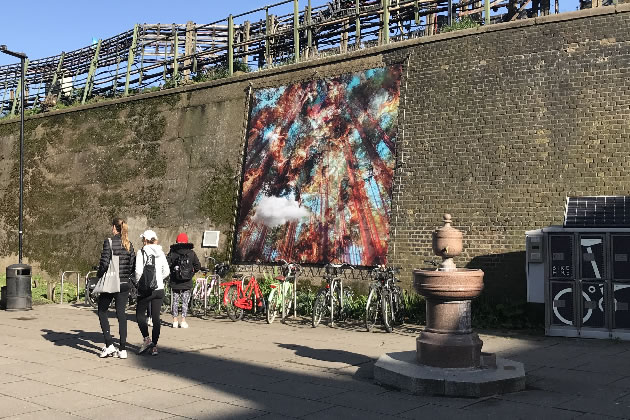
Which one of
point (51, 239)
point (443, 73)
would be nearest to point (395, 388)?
point (443, 73)

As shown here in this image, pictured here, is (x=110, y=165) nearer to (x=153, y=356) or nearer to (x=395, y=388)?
(x=153, y=356)

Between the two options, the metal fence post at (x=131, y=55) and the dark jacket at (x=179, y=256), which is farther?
the metal fence post at (x=131, y=55)

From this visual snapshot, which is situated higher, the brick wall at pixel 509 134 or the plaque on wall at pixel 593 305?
the brick wall at pixel 509 134

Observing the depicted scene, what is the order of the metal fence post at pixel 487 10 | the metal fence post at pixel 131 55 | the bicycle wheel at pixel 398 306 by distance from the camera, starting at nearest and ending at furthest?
the bicycle wheel at pixel 398 306
the metal fence post at pixel 487 10
the metal fence post at pixel 131 55

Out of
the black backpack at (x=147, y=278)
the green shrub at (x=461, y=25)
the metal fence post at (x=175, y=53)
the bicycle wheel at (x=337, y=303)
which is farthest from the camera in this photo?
the metal fence post at (x=175, y=53)

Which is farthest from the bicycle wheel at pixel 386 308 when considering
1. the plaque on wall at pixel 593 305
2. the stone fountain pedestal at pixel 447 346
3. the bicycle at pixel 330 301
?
the stone fountain pedestal at pixel 447 346

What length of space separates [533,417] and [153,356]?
535 centimetres

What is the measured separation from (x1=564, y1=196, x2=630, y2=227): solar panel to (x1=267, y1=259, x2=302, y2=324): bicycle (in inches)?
214

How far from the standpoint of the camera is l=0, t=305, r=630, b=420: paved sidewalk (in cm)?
607

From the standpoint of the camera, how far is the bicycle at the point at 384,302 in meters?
11.4

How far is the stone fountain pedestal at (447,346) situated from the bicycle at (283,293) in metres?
5.42

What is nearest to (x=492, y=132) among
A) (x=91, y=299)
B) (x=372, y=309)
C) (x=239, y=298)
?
(x=372, y=309)

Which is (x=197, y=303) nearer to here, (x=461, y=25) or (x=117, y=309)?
(x=117, y=309)

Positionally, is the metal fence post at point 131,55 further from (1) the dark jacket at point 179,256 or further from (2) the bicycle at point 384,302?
(2) the bicycle at point 384,302
